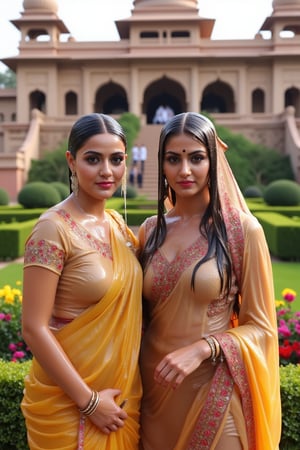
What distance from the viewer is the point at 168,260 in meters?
1.76

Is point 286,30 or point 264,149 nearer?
point 264,149

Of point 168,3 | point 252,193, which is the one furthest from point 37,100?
point 252,193

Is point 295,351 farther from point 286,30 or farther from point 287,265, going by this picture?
point 286,30

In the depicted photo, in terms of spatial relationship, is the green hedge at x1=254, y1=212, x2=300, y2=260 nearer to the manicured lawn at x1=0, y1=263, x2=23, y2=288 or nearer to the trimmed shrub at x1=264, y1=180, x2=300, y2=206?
the manicured lawn at x1=0, y1=263, x2=23, y2=288

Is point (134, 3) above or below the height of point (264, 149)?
above

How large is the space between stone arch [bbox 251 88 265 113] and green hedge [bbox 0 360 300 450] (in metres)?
25.7

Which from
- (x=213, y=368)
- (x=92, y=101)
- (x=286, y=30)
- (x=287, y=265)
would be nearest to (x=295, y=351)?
(x=213, y=368)

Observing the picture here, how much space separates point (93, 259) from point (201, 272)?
0.34m

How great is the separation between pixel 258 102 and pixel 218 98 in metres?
2.79

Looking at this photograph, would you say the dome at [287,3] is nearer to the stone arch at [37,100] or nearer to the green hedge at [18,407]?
the stone arch at [37,100]

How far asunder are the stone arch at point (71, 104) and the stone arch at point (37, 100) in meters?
1.25

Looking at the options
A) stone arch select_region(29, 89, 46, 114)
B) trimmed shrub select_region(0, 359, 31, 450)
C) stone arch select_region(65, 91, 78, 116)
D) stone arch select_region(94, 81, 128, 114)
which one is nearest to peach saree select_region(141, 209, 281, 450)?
trimmed shrub select_region(0, 359, 31, 450)

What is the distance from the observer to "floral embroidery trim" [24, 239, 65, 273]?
1579 mm

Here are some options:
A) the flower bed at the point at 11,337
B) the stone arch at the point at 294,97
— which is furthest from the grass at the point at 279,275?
the stone arch at the point at 294,97
